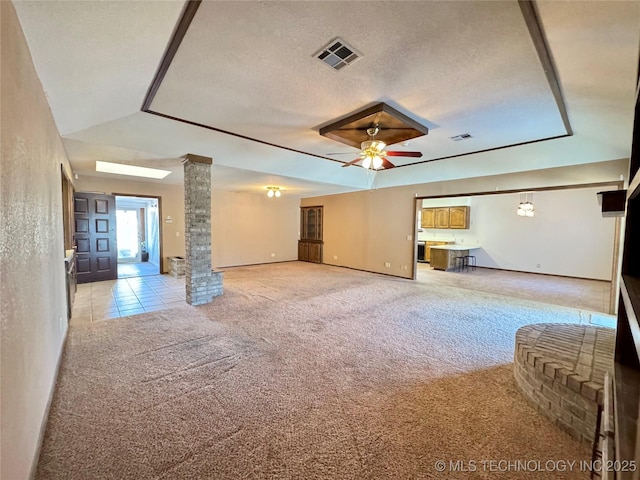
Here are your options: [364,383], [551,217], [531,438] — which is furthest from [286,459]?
[551,217]

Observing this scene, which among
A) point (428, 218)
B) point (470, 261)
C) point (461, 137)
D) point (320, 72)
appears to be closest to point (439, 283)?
point (470, 261)

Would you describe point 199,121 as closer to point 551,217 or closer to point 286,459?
point 286,459

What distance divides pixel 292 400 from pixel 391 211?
629cm

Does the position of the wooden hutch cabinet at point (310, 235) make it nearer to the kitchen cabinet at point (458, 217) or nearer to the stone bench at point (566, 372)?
the kitchen cabinet at point (458, 217)

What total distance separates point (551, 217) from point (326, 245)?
6.94 meters

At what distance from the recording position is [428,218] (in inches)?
416

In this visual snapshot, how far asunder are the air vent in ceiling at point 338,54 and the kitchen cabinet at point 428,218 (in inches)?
355

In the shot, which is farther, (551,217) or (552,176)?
(551,217)

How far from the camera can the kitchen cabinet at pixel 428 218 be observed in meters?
10.5

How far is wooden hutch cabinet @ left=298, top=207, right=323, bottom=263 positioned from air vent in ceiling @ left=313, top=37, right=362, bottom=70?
24.9ft

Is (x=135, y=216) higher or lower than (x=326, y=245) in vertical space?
higher

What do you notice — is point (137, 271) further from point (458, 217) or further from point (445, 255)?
point (458, 217)

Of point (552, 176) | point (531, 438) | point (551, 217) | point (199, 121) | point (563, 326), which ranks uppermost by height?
point (199, 121)

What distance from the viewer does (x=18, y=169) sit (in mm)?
1546
